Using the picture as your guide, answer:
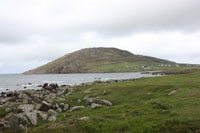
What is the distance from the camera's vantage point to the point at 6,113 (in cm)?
2736

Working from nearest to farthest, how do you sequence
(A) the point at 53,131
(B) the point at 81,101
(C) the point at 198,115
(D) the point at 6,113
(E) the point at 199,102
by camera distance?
(A) the point at 53,131 → (C) the point at 198,115 → (E) the point at 199,102 → (D) the point at 6,113 → (B) the point at 81,101

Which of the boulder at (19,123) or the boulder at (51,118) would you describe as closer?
the boulder at (19,123)

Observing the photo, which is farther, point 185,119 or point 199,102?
point 199,102

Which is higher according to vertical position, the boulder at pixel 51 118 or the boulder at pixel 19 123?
the boulder at pixel 19 123

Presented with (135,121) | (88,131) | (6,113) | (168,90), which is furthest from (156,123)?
(6,113)

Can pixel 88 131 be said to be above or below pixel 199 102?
below

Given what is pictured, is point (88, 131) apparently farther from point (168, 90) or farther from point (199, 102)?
point (168, 90)

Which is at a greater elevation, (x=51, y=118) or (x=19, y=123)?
(x=19, y=123)

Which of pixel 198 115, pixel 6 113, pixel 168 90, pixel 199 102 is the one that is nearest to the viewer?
pixel 198 115

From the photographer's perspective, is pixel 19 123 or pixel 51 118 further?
pixel 51 118

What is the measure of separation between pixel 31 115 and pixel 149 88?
21532 millimetres

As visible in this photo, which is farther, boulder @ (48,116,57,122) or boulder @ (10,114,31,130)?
boulder @ (48,116,57,122)

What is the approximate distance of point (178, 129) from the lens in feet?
45.3

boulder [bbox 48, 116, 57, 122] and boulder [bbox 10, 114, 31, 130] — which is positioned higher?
boulder [bbox 10, 114, 31, 130]
